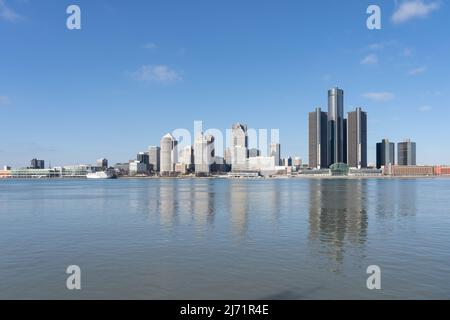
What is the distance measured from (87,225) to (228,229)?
17174mm

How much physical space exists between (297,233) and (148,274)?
18.3 meters

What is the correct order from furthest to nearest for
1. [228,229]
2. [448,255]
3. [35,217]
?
[35,217] < [228,229] < [448,255]

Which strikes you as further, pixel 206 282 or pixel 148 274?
pixel 148 274

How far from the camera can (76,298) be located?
19.0m

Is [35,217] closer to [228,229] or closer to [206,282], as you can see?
[228,229]

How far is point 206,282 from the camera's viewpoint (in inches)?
826

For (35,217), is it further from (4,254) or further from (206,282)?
(206,282)

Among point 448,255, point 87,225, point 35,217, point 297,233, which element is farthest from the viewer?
point 35,217
